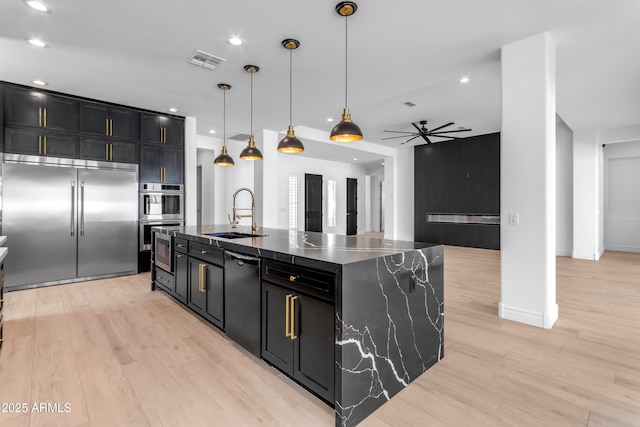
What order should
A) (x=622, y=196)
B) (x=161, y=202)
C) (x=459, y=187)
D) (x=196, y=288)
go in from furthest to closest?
(x=459, y=187)
(x=622, y=196)
(x=161, y=202)
(x=196, y=288)

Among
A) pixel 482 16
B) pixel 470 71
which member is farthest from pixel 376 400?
pixel 470 71

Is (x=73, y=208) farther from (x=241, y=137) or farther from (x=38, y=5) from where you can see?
(x=241, y=137)

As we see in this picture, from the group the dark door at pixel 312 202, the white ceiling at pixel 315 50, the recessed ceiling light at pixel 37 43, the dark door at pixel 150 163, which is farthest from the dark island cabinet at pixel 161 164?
the dark door at pixel 312 202

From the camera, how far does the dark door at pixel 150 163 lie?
5289 millimetres

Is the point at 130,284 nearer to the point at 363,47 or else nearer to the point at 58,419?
the point at 58,419

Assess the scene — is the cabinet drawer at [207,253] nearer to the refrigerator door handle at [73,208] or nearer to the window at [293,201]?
the refrigerator door handle at [73,208]

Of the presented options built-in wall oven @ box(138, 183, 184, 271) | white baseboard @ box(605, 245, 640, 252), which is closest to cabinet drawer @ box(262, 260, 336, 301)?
built-in wall oven @ box(138, 183, 184, 271)

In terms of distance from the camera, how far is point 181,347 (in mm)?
2598

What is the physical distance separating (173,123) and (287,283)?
4.87m

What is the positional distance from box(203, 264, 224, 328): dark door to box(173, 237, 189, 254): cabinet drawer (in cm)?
53

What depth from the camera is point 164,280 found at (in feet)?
13.0

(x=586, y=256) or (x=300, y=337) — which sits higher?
(x=300, y=337)

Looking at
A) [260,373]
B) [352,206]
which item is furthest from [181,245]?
[352,206]

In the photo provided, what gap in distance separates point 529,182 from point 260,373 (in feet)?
9.54
